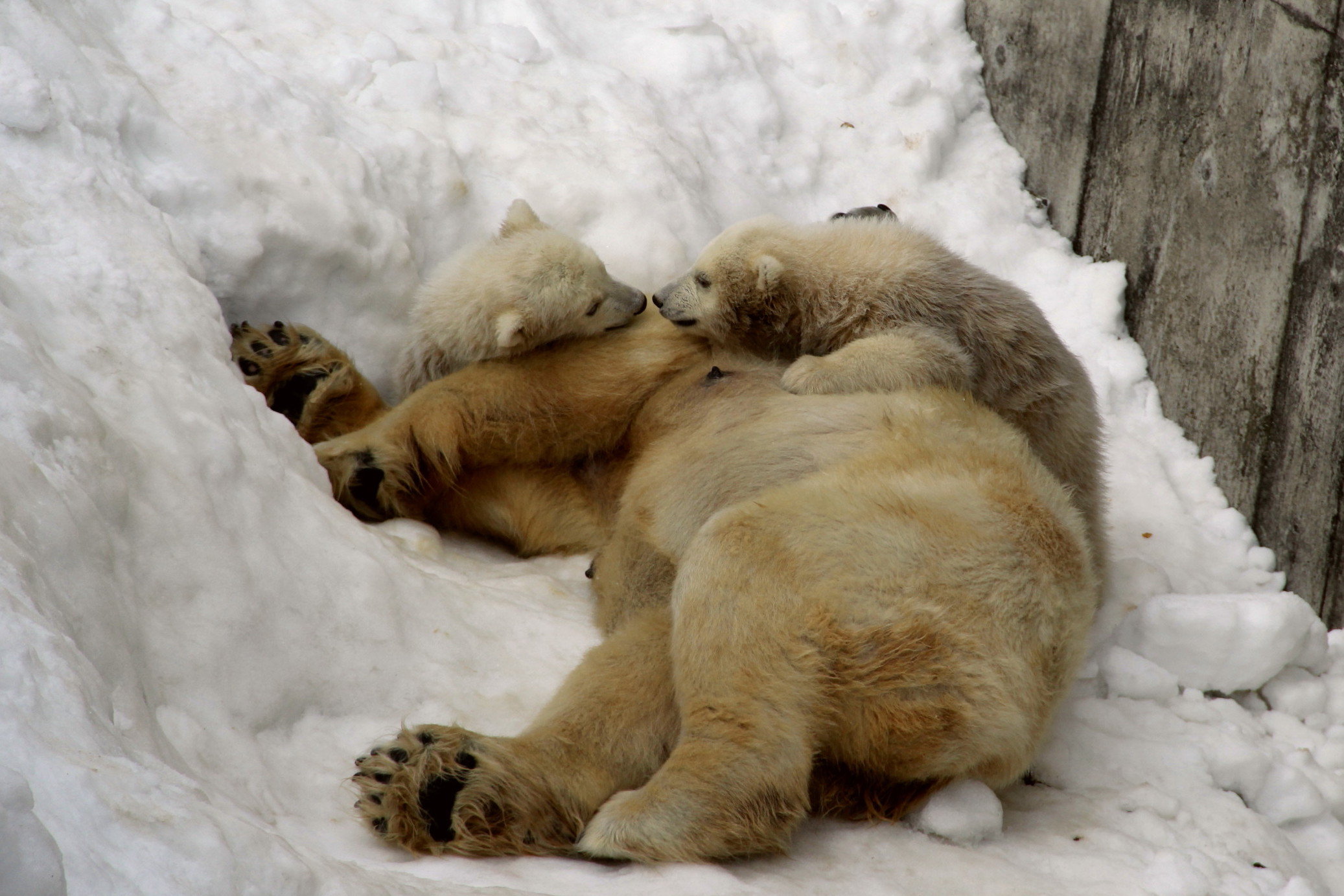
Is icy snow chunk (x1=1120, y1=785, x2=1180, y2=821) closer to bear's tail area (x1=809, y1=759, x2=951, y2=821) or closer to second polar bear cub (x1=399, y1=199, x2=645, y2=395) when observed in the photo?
bear's tail area (x1=809, y1=759, x2=951, y2=821)

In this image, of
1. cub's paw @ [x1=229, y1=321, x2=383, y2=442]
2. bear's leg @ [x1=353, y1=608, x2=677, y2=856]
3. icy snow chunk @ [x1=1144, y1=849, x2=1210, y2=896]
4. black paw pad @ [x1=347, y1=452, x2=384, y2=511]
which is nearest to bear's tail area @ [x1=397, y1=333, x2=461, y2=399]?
cub's paw @ [x1=229, y1=321, x2=383, y2=442]

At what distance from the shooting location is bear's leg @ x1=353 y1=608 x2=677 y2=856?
96.1 inches

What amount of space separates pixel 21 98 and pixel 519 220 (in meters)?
1.60

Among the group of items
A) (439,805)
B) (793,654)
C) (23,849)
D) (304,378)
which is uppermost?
(23,849)

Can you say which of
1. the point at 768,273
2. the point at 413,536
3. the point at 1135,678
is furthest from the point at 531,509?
the point at 1135,678

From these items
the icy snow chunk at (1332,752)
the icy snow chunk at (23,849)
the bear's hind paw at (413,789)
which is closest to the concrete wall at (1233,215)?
the icy snow chunk at (1332,752)

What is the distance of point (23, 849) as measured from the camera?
1220mm

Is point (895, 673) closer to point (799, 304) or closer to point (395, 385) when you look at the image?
point (799, 304)

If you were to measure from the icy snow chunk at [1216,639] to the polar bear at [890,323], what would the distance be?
274mm

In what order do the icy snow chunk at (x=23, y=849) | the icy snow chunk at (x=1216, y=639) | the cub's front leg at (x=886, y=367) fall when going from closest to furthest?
the icy snow chunk at (x=23, y=849) < the cub's front leg at (x=886, y=367) < the icy snow chunk at (x=1216, y=639)

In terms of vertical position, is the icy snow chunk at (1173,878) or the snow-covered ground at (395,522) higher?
the snow-covered ground at (395,522)

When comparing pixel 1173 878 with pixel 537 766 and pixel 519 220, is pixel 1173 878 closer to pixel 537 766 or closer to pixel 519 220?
pixel 537 766

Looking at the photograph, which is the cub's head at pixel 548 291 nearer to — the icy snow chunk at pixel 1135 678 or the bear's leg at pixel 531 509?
the bear's leg at pixel 531 509

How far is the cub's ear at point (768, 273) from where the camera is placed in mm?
3863
